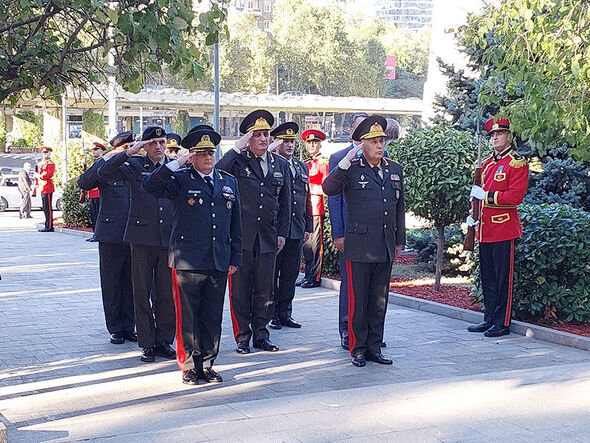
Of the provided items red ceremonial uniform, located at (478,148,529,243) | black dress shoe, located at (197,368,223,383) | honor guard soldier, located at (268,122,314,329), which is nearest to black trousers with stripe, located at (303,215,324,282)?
honor guard soldier, located at (268,122,314,329)

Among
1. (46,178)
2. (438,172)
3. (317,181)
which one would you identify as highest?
(438,172)

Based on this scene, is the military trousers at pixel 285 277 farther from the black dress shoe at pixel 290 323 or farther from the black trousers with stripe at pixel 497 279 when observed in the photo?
the black trousers with stripe at pixel 497 279

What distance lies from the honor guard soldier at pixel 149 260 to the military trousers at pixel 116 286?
0.62m

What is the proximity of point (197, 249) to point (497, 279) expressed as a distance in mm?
3514

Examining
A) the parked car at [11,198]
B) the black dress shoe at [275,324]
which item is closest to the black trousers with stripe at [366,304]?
the black dress shoe at [275,324]

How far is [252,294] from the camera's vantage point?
7922 millimetres

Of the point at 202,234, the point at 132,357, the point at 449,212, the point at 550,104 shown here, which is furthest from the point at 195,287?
the point at 449,212

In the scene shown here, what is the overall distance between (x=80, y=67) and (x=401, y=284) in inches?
248

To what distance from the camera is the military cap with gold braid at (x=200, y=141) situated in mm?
6562

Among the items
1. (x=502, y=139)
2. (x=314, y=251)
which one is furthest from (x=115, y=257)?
(x=502, y=139)

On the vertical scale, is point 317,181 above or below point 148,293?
above

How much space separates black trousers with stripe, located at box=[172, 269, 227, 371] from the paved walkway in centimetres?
25

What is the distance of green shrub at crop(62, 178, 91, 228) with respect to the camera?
66.4ft

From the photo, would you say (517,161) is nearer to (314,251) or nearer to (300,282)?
(314,251)
